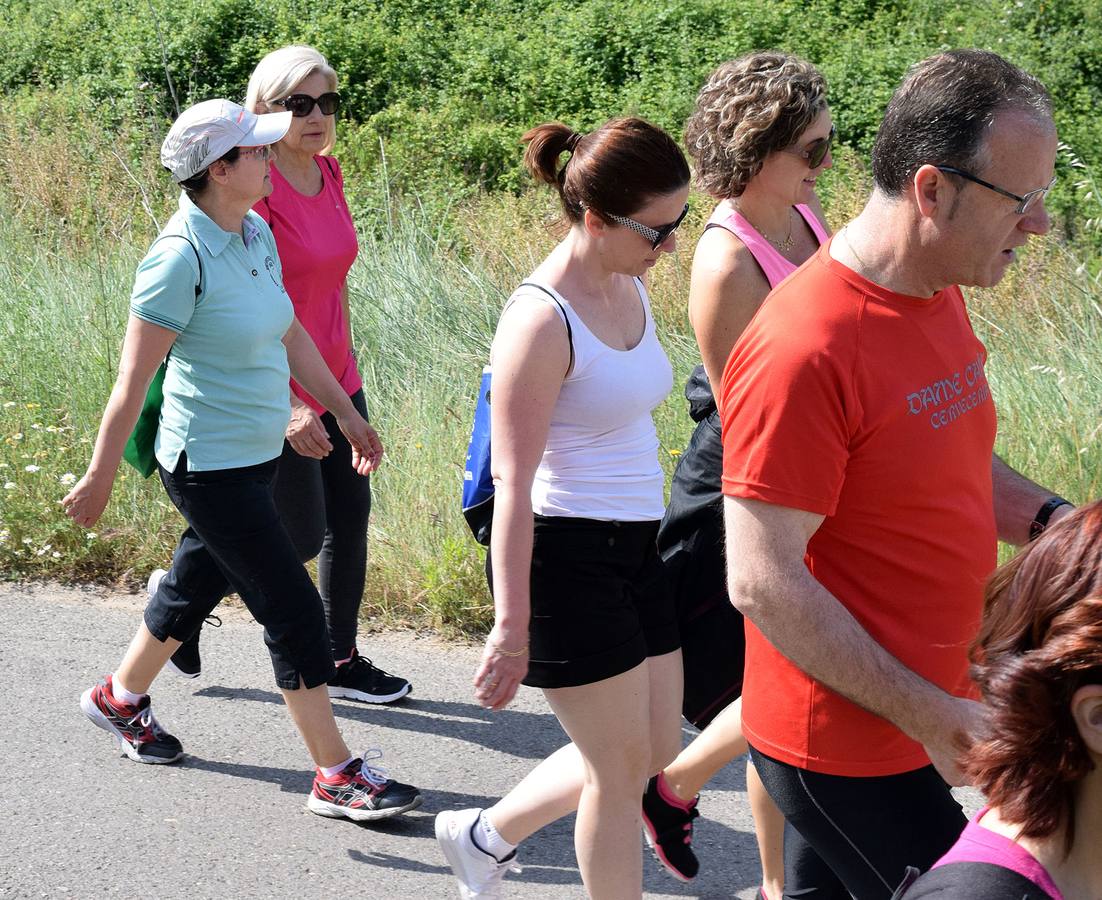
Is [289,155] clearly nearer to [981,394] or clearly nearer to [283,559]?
[283,559]

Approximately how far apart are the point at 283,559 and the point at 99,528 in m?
2.35

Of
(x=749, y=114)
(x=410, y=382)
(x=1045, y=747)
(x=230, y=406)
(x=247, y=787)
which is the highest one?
(x=749, y=114)

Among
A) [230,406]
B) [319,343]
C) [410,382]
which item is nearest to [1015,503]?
[230,406]

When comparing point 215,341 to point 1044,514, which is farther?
point 215,341

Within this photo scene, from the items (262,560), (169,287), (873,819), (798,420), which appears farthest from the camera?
(262,560)

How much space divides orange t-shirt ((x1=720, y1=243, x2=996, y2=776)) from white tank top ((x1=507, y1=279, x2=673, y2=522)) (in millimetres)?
677

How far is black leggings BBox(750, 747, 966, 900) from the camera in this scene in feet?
7.13

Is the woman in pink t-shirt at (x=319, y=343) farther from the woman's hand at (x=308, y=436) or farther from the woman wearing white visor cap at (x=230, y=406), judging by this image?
the woman wearing white visor cap at (x=230, y=406)

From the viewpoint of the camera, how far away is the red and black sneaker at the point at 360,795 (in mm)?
3693

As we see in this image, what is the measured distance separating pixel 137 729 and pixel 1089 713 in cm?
322

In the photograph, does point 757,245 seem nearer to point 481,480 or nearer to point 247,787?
point 481,480

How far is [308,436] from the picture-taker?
13.4 feet

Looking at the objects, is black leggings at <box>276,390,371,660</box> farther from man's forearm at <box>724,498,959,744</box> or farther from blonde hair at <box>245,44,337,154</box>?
man's forearm at <box>724,498,959,744</box>

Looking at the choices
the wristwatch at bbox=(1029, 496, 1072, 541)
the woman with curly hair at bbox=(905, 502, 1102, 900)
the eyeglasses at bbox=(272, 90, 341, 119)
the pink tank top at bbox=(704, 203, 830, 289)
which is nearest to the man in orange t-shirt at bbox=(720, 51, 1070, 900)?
the wristwatch at bbox=(1029, 496, 1072, 541)
